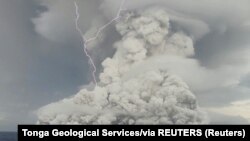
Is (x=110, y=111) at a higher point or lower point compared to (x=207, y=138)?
higher

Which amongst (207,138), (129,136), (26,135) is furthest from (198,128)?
(26,135)

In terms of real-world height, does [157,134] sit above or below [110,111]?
below

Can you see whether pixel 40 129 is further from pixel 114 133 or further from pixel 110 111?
pixel 110 111

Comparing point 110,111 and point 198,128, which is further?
point 110,111

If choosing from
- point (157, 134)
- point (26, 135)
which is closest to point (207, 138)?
point (157, 134)

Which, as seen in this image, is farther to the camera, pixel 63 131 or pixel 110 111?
pixel 110 111

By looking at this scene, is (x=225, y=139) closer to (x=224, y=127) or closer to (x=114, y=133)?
(x=224, y=127)
